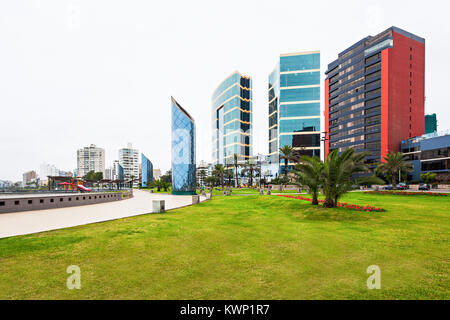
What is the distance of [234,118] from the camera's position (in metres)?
115

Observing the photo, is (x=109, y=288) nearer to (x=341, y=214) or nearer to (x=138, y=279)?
(x=138, y=279)

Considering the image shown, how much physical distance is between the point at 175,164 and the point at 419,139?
216 feet

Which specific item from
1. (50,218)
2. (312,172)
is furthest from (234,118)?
(50,218)

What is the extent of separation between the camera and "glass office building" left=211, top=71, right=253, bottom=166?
114 m

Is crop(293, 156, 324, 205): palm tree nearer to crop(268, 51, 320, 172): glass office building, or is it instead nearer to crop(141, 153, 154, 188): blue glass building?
crop(268, 51, 320, 172): glass office building

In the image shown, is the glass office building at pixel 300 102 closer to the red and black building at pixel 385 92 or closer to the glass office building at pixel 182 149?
the red and black building at pixel 385 92

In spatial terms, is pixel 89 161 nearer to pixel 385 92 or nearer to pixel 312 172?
pixel 385 92

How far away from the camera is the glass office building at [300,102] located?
83250 mm

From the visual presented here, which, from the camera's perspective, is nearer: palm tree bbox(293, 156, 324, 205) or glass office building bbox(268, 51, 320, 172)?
palm tree bbox(293, 156, 324, 205)

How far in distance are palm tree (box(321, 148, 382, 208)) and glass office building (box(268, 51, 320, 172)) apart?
7231 cm

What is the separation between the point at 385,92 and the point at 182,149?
63.2m

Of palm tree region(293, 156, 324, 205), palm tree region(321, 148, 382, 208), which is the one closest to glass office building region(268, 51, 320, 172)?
palm tree region(293, 156, 324, 205)

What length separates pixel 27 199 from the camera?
53.8ft
